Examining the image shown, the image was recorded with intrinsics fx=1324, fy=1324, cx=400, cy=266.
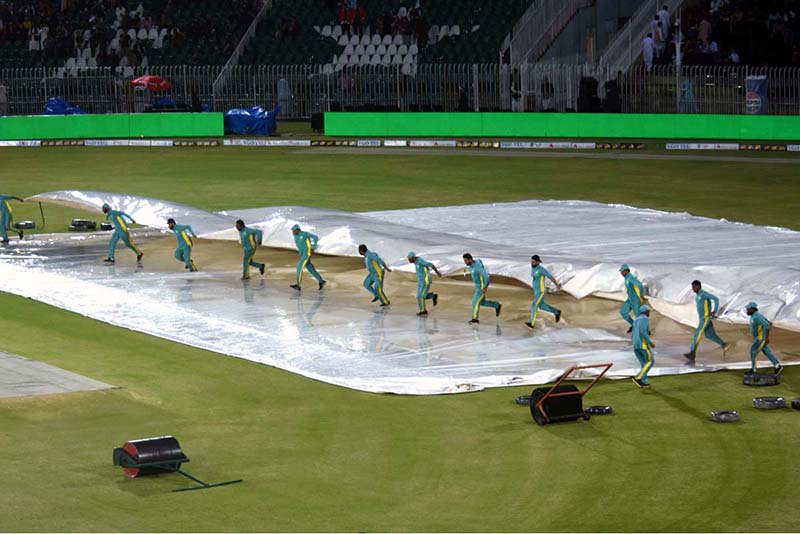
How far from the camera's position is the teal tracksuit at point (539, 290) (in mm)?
20281

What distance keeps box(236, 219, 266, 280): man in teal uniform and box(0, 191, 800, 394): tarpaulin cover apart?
1.50 ft

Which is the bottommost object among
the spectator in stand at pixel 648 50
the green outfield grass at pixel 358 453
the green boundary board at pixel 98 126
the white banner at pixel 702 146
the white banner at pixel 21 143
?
the green outfield grass at pixel 358 453

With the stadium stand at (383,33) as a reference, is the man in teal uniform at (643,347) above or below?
below

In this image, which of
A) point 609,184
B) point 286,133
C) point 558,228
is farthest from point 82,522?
point 286,133

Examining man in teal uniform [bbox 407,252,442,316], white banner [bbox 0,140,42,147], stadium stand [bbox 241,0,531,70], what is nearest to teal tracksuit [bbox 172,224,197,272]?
man in teal uniform [bbox 407,252,442,316]

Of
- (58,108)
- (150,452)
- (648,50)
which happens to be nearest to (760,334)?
(150,452)

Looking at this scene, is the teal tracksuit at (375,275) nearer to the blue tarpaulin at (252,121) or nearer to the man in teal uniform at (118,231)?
the man in teal uniform at (118,231)

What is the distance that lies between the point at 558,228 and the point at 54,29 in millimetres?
46810

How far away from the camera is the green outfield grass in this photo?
11883 millimetres

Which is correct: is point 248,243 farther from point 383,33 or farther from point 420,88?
point 383,33

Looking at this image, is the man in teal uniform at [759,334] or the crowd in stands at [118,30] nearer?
the man in teal uniform at [759,334]

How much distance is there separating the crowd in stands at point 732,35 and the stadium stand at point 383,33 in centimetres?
923

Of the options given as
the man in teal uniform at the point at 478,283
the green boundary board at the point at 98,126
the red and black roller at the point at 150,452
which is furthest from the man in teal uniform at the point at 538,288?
the green boundary board at the point at 98,126

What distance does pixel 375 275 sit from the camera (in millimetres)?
22141
